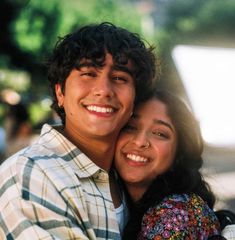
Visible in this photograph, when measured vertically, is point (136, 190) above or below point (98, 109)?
below

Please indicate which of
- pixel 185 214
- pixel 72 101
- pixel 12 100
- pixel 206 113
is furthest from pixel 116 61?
pixel 12 100

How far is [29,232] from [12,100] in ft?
22.8

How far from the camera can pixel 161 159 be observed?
2791mm

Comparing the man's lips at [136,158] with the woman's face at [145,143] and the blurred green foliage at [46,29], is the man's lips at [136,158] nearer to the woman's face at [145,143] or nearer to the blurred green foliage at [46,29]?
the woman's face at [145,143]

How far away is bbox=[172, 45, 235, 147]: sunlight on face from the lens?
17.8 feet

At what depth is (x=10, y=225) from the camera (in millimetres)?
1901

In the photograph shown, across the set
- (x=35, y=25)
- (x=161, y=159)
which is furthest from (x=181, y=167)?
(x=35, y=25)

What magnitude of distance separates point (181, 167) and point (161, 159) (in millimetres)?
136

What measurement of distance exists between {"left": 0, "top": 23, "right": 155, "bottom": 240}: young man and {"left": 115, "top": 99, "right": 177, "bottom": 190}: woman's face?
78 mm

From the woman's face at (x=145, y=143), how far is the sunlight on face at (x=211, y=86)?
260 cm

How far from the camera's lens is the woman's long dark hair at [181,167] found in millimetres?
2684

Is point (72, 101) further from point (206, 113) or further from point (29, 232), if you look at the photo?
point (206, 113)

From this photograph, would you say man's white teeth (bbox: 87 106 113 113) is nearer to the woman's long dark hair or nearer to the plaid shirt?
the plaid shirt

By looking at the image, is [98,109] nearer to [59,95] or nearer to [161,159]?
[59,95]
